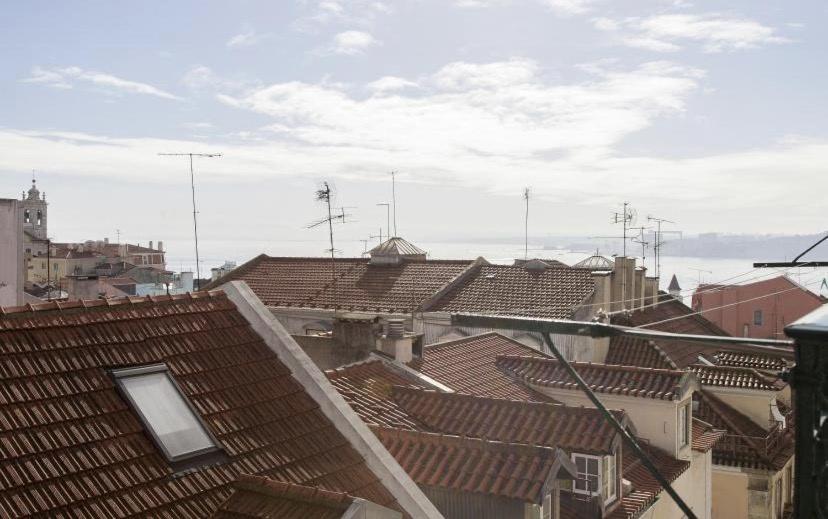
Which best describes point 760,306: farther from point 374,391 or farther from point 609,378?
point 374,391

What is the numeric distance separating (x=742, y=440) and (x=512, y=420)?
9.81 meters

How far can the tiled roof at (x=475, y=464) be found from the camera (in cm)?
927

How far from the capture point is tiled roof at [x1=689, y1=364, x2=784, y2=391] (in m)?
19.9

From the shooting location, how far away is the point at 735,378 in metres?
20.4

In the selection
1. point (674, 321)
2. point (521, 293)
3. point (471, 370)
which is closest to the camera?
point (471, 370)

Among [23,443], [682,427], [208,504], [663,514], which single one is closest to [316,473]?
[208,504]

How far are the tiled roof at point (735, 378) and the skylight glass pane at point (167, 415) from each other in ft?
51.0

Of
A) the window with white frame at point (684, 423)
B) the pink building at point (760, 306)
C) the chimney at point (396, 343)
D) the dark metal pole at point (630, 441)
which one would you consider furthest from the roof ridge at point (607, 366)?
the pink building at point (760, 306)

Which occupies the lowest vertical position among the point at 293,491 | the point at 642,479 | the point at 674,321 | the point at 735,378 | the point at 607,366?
the point at 674,321

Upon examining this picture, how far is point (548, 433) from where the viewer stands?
11.5m

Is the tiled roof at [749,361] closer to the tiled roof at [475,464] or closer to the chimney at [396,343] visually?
the chimney at [396,343]

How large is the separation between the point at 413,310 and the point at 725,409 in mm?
10486

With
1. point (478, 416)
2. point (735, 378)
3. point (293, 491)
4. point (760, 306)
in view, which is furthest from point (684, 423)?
point (760, 306)

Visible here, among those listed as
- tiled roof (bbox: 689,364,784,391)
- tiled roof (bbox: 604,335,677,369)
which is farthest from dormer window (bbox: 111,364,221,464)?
tiled roof (bbox: 604,335,677,369)
